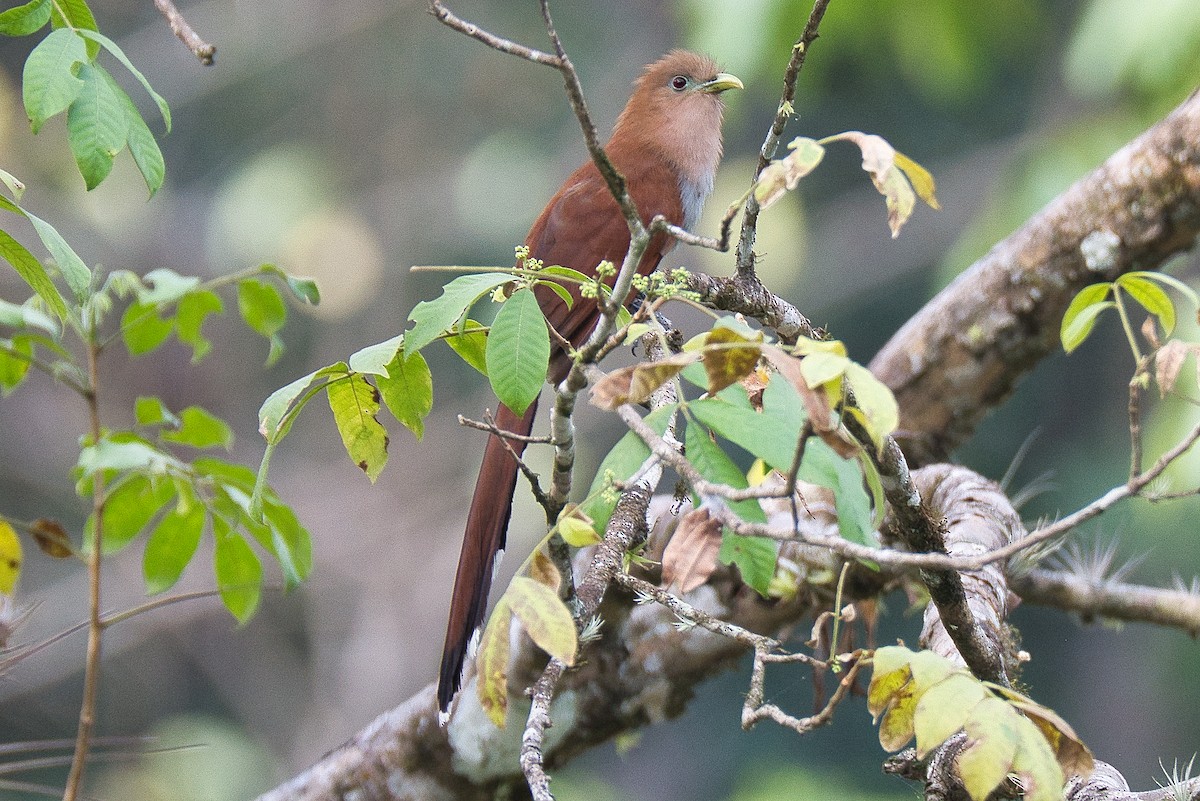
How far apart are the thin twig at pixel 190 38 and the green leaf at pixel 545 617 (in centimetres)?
57

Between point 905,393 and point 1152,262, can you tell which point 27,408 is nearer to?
point 905,393

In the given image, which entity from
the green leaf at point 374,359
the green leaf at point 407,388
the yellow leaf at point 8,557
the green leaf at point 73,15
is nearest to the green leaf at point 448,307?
the green leaf at point 374,359

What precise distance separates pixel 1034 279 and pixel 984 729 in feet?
5.74

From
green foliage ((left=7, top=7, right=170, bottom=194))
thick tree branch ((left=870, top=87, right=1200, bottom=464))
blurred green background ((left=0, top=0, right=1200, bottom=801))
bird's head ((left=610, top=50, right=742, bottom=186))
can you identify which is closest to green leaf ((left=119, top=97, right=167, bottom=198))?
green foliage ((left=7, top=7, right=170, bottom=194))

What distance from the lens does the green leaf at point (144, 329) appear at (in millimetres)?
1506

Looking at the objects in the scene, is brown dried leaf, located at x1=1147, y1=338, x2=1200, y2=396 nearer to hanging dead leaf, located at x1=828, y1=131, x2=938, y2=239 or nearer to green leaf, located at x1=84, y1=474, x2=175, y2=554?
hanging dead leaf, located at x1=828, y1=131, x2=938, y2=239

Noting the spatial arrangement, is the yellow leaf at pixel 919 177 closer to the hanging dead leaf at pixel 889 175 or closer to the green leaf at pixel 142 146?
the hanging dead leaf at pixel 889 175

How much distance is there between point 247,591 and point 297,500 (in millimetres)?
4921

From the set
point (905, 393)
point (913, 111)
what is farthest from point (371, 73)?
point (905, 393)

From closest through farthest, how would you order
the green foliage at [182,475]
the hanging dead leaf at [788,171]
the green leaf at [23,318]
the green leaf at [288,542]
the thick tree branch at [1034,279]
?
the hanging dead leaf at [788,171] → the green leaf at [23,318] → the green foliage at [182,475] → the green leaf at [288,542] → the thick tree branch at [1034,279]

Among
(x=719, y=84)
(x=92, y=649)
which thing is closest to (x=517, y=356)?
(x=92, y=649)

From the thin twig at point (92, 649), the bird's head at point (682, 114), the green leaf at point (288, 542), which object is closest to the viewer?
the thin twig at point (92, 649)

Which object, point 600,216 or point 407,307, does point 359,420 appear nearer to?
point 600,216

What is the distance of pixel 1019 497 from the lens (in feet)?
7.29
